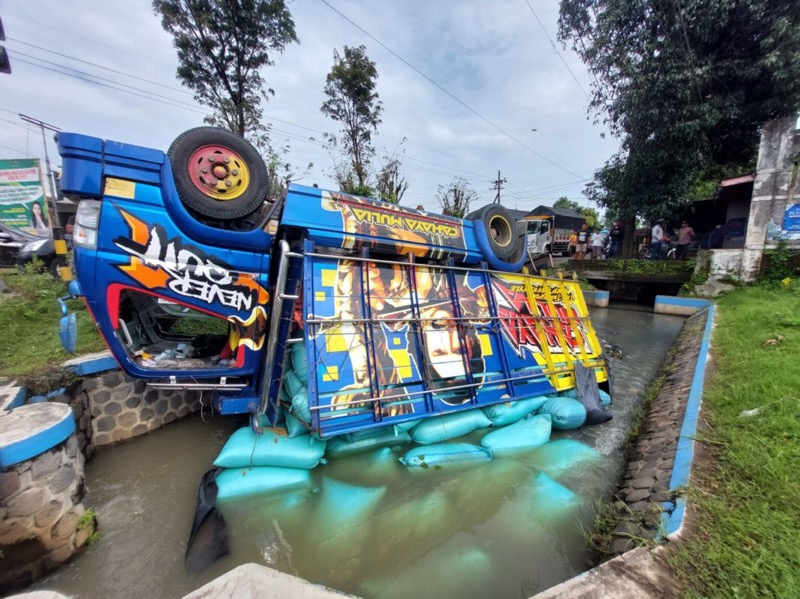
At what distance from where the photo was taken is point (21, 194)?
10055mm

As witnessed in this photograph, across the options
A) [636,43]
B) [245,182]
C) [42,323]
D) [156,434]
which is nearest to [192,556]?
[156,434]

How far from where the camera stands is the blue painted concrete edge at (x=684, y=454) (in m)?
2.45

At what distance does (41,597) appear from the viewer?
71.1 inches

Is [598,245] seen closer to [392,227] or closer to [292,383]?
[392,227]

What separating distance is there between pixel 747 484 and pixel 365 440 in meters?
3.43

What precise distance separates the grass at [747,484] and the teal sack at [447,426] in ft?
7.31

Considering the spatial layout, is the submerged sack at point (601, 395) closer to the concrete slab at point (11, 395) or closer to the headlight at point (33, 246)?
the concrete slab at point (11, 395)

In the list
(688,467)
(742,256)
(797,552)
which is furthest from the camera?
(742,256)

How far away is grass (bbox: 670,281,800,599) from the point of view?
1.95m

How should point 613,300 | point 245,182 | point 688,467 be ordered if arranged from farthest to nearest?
point 613,300 < point 245,182 < point 688,467

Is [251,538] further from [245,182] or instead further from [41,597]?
[245,182]

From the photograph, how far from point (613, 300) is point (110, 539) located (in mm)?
18868

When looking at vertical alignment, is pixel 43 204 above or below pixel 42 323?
above

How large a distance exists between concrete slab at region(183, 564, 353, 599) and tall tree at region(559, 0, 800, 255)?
1490 centimetres
